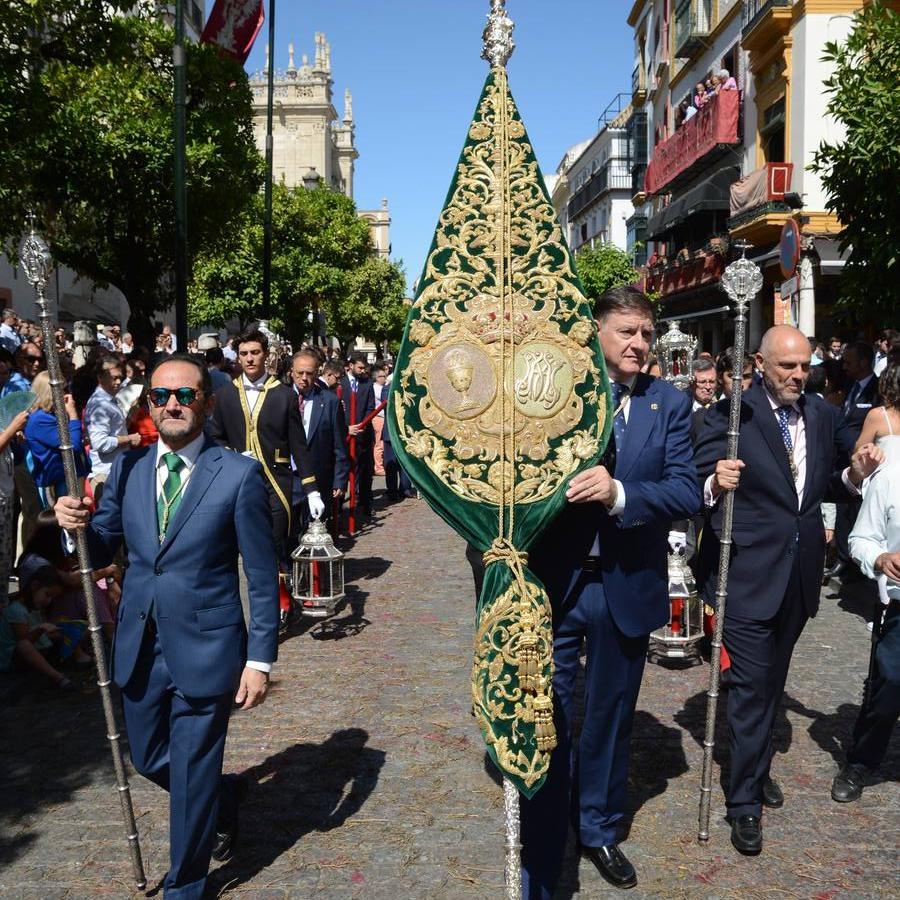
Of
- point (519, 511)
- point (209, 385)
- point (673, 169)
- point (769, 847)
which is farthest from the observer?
point (673, 169)

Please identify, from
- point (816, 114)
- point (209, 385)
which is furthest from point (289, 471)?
point (816, 114)

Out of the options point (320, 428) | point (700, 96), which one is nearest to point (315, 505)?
point (320, 428)

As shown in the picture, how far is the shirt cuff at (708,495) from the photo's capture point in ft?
15.1

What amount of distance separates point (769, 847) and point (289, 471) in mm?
4501

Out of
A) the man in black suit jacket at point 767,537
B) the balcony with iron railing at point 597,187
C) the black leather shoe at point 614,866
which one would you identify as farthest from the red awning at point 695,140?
the black leather shoe at point 614,866

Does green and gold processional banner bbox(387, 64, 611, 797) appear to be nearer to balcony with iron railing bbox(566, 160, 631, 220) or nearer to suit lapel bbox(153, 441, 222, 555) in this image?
suit lapel bbox(153, 441, 222, 555)

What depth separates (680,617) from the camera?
6879 mm

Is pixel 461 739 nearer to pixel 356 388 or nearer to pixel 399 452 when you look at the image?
pixel 399 452

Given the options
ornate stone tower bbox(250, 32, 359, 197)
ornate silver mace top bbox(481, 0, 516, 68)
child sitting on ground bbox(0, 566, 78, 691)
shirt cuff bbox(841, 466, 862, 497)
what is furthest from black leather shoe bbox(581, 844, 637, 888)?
ornate stone tower bbox(250, 32, 359, 197)

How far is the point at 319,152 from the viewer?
85938mm

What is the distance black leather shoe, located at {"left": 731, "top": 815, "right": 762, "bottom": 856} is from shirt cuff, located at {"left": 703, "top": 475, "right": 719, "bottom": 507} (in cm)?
137

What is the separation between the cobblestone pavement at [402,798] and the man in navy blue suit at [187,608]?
57 centimetres

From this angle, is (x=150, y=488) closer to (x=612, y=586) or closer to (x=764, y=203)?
(x=612, y=586)

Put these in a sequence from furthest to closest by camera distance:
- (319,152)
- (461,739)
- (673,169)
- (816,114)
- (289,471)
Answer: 1. (319,152)
2. (673,169)
3. (816,114)
4. (289,471)
5. (461,739)
